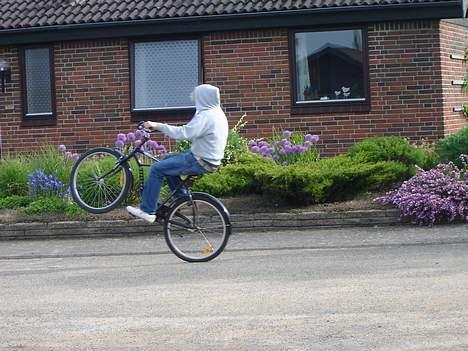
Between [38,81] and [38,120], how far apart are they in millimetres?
735

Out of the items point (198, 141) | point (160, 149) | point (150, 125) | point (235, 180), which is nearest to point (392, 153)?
point (235, 180)

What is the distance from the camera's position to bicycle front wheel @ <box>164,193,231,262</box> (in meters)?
10.5

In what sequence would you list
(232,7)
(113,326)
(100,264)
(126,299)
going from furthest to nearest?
(232,7) → (100,264) → (126,299) → (113,326)

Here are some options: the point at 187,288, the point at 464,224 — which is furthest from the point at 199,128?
the point at 464,224

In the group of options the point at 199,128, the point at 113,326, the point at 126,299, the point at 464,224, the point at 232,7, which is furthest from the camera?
the point at 232,7

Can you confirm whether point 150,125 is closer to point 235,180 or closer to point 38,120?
point 235,180

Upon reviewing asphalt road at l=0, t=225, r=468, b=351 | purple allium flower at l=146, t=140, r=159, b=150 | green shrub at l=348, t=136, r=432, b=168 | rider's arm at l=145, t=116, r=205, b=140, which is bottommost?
asphalt road at l=0, t=225, r=468, b=351

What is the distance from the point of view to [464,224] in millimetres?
12625

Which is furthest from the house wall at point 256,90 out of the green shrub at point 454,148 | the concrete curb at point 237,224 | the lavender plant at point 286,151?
the concrete curb at point 237,224

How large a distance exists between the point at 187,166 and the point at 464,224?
411cm

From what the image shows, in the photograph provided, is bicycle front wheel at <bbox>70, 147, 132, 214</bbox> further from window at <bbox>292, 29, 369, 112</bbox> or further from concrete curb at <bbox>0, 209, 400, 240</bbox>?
window at <bbox>292, 29, 369, 112</bbox>

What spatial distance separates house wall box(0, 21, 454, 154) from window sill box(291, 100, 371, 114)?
0.28 ft

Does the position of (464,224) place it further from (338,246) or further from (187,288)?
(187,288)

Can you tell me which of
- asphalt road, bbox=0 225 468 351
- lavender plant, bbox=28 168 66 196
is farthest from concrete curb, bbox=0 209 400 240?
lavender plant, bbox=28 168 66 196
